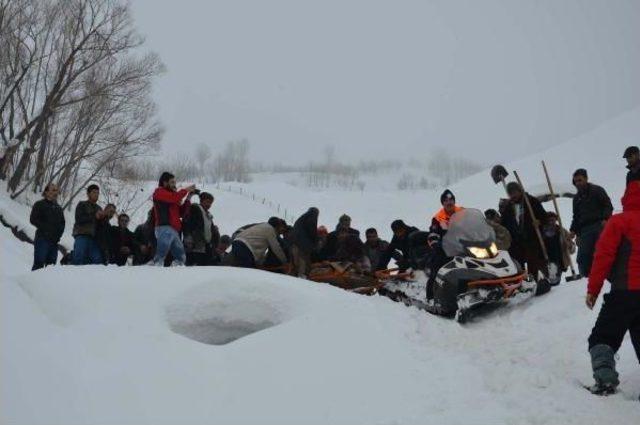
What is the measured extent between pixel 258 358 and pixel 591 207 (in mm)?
5174

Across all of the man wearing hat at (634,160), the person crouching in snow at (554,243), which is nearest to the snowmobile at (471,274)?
the person crouching in snow at (554,243)

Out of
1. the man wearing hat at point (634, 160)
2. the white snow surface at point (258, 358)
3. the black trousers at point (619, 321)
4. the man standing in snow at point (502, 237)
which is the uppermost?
the man wearing hat at point (634, 160)

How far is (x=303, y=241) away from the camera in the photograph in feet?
29.4

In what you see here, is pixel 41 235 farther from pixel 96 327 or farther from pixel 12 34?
pixel 12 34

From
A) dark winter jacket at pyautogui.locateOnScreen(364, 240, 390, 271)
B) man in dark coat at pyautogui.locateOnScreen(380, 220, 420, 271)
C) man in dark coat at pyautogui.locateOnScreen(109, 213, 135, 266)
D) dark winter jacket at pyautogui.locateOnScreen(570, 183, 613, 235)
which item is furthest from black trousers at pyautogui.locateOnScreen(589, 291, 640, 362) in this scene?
man in dark coat at pyautogui.locateOnScreen(109, 213, 135, 266)

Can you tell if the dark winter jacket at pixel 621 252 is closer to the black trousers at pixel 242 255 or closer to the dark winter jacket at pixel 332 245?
the black trousers at pixel 242 255

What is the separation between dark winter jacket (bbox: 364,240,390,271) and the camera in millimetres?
10320

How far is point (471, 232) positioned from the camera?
7852mm

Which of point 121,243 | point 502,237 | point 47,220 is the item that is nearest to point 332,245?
point 502,237

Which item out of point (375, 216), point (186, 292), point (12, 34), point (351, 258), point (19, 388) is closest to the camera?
point (19, 388)

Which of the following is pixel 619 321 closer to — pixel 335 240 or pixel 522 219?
pixel 522 219

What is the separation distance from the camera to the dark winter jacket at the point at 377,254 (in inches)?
406

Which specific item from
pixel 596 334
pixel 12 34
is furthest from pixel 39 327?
pixel 12 34

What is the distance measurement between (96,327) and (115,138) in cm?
2289
